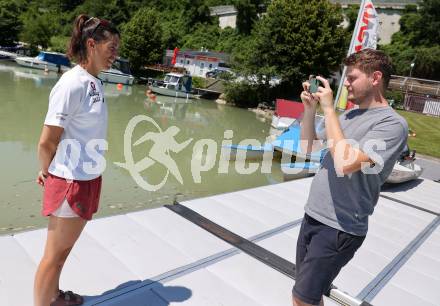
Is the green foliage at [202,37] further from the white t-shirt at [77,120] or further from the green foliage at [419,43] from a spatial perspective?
the white t-shirt at [77,120]

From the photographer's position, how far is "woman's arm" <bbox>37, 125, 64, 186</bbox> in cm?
204

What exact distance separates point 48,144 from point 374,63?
1801 mm

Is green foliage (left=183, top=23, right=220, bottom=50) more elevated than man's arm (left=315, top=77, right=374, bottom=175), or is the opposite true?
green foliage (left=183, top=23, right=220, bottom=50)

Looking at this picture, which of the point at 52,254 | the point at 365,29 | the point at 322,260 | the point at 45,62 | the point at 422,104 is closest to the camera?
the point at 322,260

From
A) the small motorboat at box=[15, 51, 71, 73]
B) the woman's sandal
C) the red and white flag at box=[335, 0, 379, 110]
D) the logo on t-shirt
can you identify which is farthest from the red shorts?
the small motorboat at box=[15, 51, 71, 73]

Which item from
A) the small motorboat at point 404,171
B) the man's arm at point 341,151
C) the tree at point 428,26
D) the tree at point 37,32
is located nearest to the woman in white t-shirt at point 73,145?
the man's arm at point 341,151

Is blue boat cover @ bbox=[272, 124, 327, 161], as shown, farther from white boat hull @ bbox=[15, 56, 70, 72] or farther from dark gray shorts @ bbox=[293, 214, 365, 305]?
white boat hull @ bbox=[15, 56, 70, 72]

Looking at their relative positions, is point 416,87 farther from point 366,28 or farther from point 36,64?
point 36,64

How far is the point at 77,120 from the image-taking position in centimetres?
209

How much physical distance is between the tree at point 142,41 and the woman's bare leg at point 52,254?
120 feet

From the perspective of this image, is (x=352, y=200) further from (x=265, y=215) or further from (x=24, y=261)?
(x=265, y=215)

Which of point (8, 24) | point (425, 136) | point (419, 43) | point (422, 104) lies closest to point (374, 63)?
point (425, 136)

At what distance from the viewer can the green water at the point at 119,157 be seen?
6527 millimetres

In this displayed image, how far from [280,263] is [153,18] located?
38.2 m
